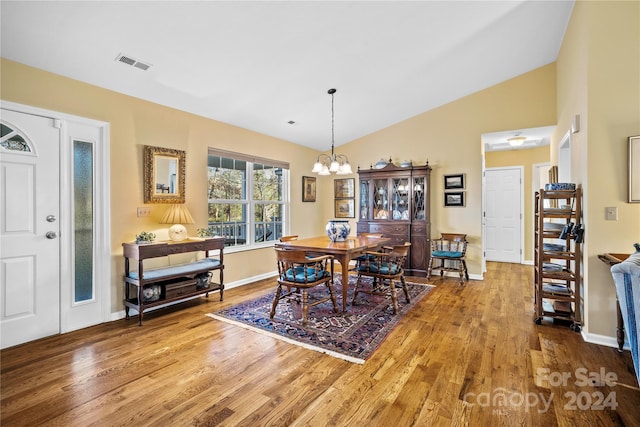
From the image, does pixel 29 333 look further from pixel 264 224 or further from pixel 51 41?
pixel 264 224

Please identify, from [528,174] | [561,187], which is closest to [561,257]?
[561,187]

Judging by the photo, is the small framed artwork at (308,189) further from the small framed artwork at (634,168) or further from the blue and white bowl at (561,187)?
the small framed artwork at (634,168)

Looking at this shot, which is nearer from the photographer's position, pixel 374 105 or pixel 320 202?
pixel 374 105

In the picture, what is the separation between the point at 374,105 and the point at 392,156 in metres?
1.32

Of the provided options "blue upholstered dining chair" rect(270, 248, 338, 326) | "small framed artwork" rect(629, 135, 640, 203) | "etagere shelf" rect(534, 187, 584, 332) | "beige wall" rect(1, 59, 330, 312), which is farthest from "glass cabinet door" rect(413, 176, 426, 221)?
"small framed artwork" rect(629, 135, 640, 203)

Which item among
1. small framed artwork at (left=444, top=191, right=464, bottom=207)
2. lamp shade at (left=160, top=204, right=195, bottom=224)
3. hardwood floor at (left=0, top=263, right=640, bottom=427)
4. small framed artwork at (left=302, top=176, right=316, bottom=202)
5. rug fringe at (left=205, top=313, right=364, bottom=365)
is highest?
small framed artwork at (left=302, top=176, right=316, bottom=202)

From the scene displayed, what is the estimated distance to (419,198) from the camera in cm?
541

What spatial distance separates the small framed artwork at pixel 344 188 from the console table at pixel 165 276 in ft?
10.2

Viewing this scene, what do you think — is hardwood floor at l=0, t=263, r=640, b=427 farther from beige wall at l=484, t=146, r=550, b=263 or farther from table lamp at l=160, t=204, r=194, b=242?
beige wall at l=484, t=146, r=550, b=263

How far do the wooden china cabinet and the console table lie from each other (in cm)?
293

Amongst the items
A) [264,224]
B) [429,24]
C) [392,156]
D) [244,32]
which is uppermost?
[429,24]

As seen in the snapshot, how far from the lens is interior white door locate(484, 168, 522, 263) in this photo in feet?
20.9

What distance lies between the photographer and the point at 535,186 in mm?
6164

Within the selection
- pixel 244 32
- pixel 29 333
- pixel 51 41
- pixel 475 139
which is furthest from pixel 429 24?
pixel 29 333
